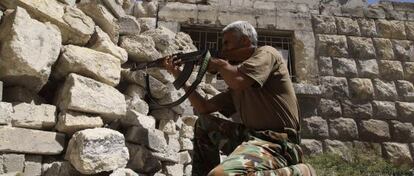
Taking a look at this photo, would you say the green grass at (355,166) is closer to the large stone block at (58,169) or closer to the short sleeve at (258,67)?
the short sleeve at (258,67)

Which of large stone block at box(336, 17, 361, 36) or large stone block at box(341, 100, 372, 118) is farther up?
large stone block at box(336, 17, 361, 36)

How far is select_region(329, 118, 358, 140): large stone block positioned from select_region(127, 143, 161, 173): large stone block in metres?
4.28

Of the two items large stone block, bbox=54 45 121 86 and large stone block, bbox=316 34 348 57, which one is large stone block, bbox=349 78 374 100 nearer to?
large stone block, bbox=316 34 348 57

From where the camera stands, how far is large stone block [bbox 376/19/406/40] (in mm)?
7777

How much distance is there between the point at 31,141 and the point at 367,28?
6.73 meters

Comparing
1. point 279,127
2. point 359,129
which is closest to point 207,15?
point 359,129

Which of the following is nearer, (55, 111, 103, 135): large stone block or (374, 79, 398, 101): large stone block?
(55, 111, 103, 135): large stone block

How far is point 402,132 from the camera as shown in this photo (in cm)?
704

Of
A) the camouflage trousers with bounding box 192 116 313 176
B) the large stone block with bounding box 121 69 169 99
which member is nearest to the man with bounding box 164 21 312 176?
the camouflage trousers with bounding box 192 116 313 176

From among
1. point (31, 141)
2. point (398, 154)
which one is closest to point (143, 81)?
point (31, 141)

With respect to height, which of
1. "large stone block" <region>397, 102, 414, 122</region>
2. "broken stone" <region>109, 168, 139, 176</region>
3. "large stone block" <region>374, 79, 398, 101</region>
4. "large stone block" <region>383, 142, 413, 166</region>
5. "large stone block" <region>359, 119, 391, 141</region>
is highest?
"broken stone" <region>109, 168, 139, 176</region>

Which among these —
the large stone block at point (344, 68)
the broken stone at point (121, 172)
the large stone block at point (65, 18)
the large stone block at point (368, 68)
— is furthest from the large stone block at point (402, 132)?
the large stone block at point (65, 18)

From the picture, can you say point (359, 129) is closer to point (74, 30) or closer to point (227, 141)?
point (227, 141)

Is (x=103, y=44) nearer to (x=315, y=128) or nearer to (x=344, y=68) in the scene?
(x=315, y=128)
